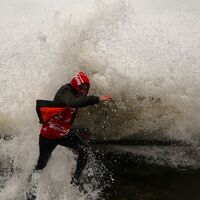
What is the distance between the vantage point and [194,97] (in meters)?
7.31

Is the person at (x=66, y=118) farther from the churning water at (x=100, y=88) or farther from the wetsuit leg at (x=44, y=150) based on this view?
the churning water at (x=100, y=88)

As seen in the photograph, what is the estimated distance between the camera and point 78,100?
4766 millimetres

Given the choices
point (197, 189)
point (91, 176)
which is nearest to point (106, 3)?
point (91, 176)

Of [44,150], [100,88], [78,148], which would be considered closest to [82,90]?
[78,148]

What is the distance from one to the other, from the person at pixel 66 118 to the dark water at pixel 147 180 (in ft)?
2.25

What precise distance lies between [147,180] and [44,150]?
170 cm

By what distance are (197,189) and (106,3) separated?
167 inches

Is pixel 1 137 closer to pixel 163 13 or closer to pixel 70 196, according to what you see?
pixel 70 196

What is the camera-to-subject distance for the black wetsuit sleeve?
473 centimetres

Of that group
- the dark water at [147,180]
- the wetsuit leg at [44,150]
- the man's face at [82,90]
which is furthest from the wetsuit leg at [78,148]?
the man's face at [82,90]

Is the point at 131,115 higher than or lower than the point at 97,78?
lower

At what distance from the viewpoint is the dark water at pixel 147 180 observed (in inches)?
212

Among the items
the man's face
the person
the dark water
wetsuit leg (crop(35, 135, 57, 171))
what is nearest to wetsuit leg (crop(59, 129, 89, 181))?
the person

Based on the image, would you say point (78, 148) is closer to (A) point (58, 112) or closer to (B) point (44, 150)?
(B) point (44, 150)
